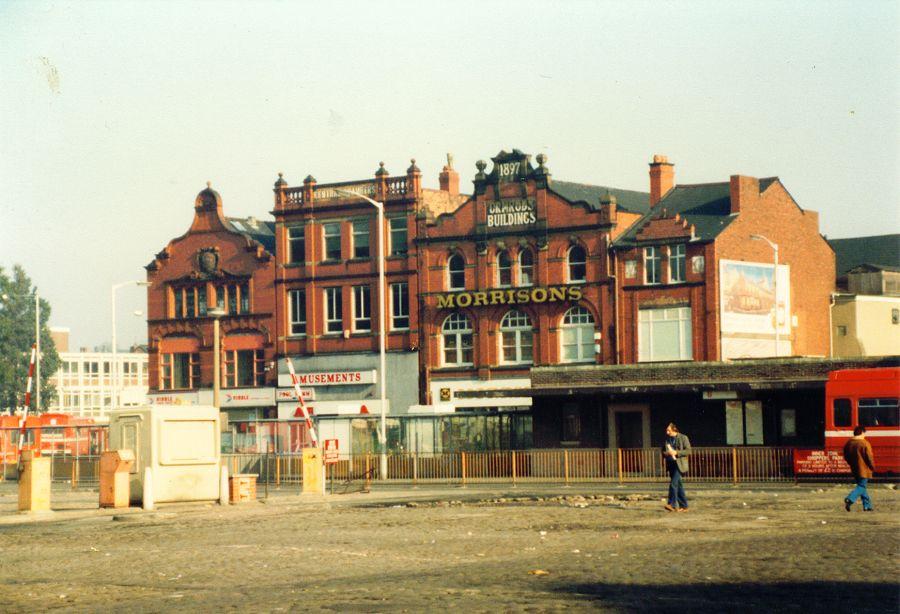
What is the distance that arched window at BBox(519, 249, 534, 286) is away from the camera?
2793 inches

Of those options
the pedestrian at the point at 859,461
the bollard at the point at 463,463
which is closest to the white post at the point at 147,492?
the pedestrian at the point at 859,461

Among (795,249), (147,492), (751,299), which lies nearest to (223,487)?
(147,492)

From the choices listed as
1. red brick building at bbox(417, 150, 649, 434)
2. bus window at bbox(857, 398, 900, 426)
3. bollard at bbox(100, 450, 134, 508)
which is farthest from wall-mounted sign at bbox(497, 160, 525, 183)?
bollard at bbox(100, 450, 134, 508)

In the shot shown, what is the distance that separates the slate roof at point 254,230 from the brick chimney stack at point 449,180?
1045 centimetres

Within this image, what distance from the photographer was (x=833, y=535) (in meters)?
22.0

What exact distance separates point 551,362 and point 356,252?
43.8ft

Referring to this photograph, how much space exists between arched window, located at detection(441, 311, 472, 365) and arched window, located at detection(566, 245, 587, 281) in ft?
19.7

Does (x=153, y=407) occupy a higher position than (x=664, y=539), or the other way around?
(x=153, y=407)

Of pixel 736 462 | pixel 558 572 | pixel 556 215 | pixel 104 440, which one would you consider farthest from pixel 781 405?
pixel 558 572

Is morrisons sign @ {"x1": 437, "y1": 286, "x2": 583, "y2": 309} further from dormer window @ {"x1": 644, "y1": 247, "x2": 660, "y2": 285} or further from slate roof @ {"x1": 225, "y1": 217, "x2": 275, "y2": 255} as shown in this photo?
slate roof @ {"x1": 225, "y1": 217, "x2": 275, "y2": 255}

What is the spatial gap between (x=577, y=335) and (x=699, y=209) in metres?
8.39

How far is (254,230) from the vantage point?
279 ft

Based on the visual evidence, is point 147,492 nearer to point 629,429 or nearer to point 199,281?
point 629,429

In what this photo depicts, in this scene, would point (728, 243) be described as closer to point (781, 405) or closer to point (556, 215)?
point (556, 215)
